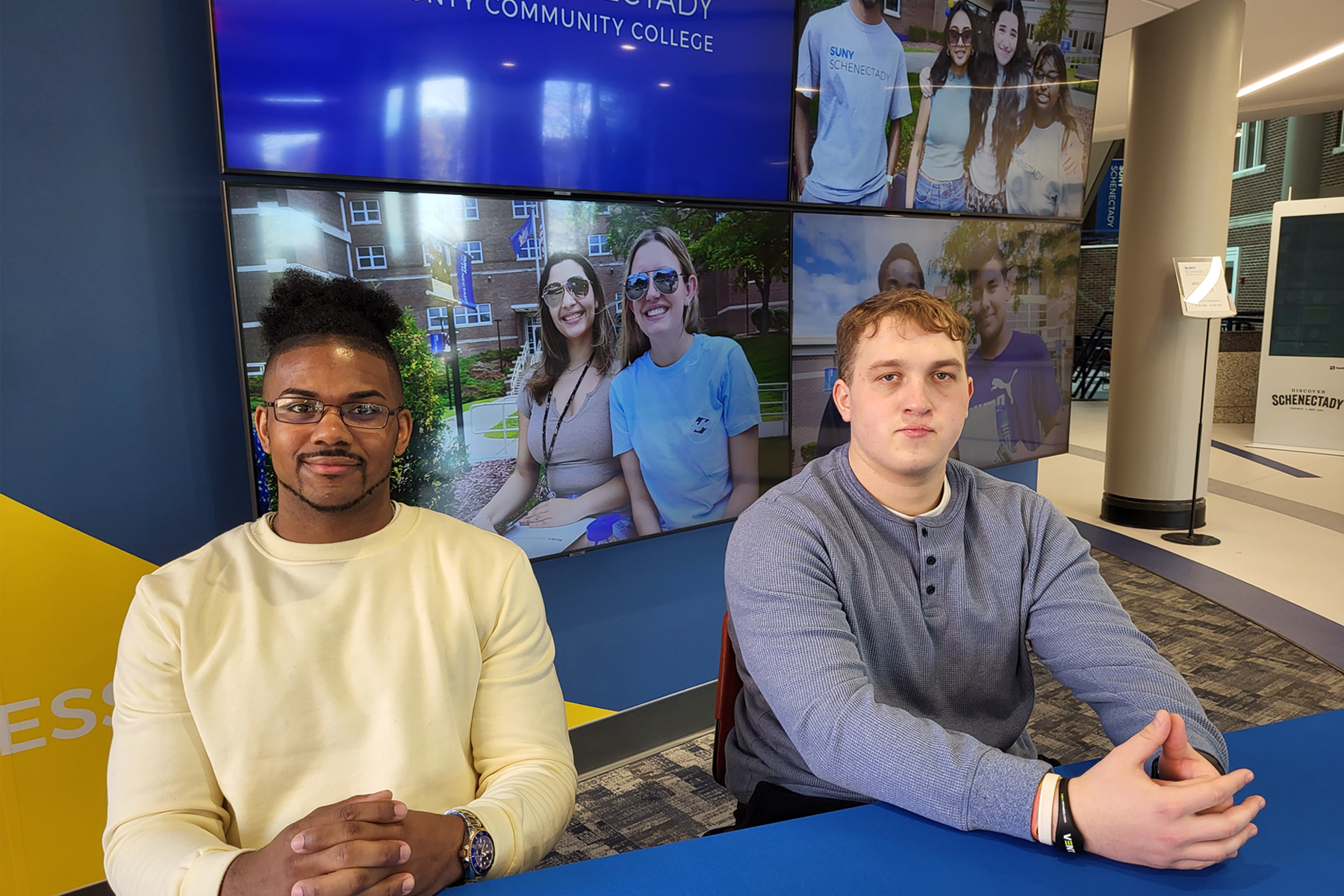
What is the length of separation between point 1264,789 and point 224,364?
2140mm

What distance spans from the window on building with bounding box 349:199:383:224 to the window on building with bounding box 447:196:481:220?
181 mm

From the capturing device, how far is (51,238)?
1.75 metres

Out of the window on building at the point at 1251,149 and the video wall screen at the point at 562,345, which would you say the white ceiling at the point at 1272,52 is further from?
the window on building at the point at 1251,149

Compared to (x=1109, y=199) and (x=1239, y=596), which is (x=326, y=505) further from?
(x=1109, y=199)

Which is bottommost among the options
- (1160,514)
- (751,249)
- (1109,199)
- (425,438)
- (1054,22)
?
(1160,514)

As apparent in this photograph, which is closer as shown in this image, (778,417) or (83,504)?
(83,504)

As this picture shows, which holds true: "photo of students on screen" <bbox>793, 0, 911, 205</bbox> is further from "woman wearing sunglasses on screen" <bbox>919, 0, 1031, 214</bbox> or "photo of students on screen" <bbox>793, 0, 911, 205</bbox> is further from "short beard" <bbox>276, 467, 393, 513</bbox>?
"short beard" <bbox>276, 467, 393, 513</bbox>

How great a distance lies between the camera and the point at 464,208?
2176mm

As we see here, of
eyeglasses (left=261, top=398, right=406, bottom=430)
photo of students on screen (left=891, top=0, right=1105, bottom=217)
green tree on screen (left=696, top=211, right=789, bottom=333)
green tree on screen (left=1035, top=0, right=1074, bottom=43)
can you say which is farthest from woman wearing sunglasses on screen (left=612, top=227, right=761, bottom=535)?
green tree on screen (left=1035, top=0, right=1074, bottom=43)

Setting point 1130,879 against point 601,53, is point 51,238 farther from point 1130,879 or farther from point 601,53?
point 1130,879

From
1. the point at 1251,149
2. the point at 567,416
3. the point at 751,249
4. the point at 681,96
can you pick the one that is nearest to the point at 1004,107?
the point at 751,249

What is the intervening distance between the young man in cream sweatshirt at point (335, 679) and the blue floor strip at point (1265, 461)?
766 centimetres

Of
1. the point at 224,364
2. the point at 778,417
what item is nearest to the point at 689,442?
the point at 778,417

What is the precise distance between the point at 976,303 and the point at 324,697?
3013 mm
